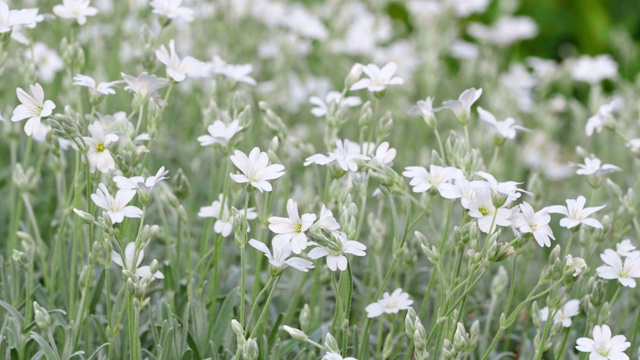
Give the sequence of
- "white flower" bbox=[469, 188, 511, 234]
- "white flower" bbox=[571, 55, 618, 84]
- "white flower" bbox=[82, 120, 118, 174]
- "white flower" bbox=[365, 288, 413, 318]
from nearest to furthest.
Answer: "white flower" bbox=[469, 188, 511, 234], "white flower" bbox=[82, 120, 118, 174], "white flower" bbox=[365, 288, 413, 318], "white flower" bbox=[571, 55, 618, 84]

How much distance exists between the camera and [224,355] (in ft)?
7.04

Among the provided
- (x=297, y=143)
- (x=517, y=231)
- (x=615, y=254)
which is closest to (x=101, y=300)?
(x=297, y=143)

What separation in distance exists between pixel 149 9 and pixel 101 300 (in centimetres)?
160

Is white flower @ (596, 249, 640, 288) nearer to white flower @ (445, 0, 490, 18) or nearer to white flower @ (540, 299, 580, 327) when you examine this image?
white flower @ (540, 299, 580, 327)

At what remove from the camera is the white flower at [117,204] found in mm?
1817

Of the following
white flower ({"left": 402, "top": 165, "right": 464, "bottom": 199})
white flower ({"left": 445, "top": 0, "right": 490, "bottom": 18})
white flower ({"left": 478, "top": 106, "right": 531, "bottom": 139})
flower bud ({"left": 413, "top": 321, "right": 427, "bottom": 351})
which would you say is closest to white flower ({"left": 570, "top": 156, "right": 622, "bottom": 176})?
white flower ({"left": 478, "top": 106, "right": 531, "bottom": 139})

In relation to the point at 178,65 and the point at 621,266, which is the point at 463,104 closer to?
the point at 621,266

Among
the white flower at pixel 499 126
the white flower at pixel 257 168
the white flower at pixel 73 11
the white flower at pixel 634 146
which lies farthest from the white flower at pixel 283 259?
the white flower at pixel 634 146

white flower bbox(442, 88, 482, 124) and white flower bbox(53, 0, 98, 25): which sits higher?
white flower bbox(53, 0, 98, 25)

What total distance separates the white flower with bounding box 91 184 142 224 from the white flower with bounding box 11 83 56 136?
201 millimetres

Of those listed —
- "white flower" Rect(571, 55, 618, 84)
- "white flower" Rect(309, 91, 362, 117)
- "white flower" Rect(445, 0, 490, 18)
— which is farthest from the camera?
"white flower" Rect(445, 0, 490, 18)

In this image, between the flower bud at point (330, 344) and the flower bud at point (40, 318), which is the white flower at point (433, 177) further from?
the flower bud at point (40, 318)

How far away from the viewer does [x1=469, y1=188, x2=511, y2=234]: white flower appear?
1812 millimetres

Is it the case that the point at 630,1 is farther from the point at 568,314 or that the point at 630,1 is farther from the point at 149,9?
the point at 568,314
